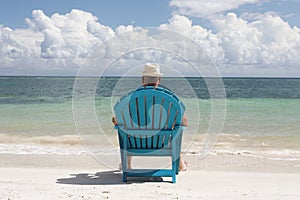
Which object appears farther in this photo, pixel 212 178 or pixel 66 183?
pixel 212 178

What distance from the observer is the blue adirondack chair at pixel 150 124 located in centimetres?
481

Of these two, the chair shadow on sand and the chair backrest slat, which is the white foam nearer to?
the chair shadow on sand

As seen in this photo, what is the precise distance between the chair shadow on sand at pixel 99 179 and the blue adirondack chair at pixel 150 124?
0.48ft

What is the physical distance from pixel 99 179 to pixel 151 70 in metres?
1.54

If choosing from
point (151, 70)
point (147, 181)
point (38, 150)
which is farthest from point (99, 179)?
point (38, 150)

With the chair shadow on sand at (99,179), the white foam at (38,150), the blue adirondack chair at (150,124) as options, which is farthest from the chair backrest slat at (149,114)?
the white foam at (38,150)

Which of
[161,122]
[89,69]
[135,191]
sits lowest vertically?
[135,191]

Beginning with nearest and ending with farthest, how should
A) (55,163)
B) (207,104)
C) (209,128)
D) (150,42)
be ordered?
(150,42)
(55,163)
(209,128)
(207,104)

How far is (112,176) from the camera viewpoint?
557 cm

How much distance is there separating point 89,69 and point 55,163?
1574mm

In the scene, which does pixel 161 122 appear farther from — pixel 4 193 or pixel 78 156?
pixel 78 156

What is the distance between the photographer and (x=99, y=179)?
17.6 feet

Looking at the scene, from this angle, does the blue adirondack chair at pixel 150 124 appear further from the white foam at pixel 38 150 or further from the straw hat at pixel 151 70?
the white foam at pixel 38 150

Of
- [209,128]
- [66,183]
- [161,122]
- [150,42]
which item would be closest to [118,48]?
[150,42]
